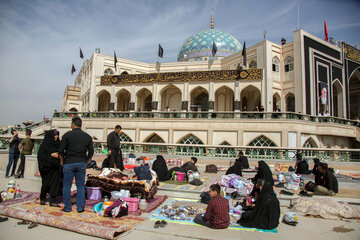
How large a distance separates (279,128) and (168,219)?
483 inches

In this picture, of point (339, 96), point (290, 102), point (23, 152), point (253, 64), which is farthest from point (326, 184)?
point (339, 96)

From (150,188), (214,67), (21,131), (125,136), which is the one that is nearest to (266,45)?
(214,67)

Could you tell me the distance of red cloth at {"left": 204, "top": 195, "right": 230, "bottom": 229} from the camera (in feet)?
12.8

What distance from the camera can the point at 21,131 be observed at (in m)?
21.7

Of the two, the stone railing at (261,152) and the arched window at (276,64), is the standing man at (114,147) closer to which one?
the stone railing at (261,152)

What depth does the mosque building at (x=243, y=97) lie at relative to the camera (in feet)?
51.2

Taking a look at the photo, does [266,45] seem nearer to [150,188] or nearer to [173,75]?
[173,75]

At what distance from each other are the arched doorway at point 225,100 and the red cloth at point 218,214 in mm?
18952

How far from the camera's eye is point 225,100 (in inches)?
894

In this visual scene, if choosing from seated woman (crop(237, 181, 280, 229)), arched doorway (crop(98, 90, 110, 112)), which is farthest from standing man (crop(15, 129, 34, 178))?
arched doorway (crop(98, 90, 110, 112))

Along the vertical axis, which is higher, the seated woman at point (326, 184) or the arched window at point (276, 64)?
the arched window at point (276, 64)

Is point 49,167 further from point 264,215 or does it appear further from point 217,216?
point 264,215

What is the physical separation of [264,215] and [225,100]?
62.7ft

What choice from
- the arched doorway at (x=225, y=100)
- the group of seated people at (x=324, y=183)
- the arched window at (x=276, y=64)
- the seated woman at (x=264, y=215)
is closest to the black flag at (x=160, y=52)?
the arched doorway at (x=225, y=100)
